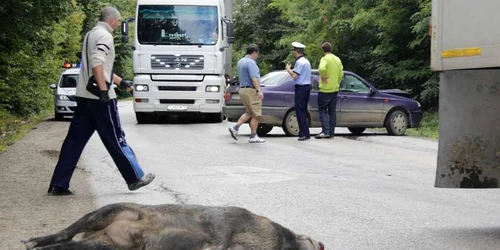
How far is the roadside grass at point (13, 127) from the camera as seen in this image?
17278 millimetres

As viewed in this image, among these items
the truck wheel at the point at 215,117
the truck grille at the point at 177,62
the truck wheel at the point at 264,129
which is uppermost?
the truck grille at the point at 177,62

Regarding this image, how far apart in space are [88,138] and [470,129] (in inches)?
168

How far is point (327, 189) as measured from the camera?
387 inches

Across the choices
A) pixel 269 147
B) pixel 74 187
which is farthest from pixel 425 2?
pixel 74 187

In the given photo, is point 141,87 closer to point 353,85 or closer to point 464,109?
point 353,85

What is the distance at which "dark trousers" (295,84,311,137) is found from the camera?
678 inches

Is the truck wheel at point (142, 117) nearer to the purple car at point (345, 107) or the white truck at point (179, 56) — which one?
the white truck at point (179, 56)

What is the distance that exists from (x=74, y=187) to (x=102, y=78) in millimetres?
1748

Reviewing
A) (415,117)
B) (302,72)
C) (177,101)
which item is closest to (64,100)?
(177,101)

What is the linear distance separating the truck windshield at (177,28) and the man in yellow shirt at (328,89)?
6.30 metres

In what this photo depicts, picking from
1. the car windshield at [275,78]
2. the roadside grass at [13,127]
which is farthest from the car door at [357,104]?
the roadside grass at [13,127]

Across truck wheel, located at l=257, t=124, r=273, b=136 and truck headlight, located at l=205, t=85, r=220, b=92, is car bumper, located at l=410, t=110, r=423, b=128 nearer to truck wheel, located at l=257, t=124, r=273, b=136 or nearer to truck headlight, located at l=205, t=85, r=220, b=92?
truck wheel, located at l=257, t=124, r=273, b=136

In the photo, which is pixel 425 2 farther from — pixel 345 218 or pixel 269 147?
pixel 345 218

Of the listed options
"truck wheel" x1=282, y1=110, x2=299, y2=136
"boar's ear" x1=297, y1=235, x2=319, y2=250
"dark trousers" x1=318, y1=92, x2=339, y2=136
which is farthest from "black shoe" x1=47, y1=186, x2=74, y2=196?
"truck wheel" x1=282, y1=110, x2=299, y2=136
